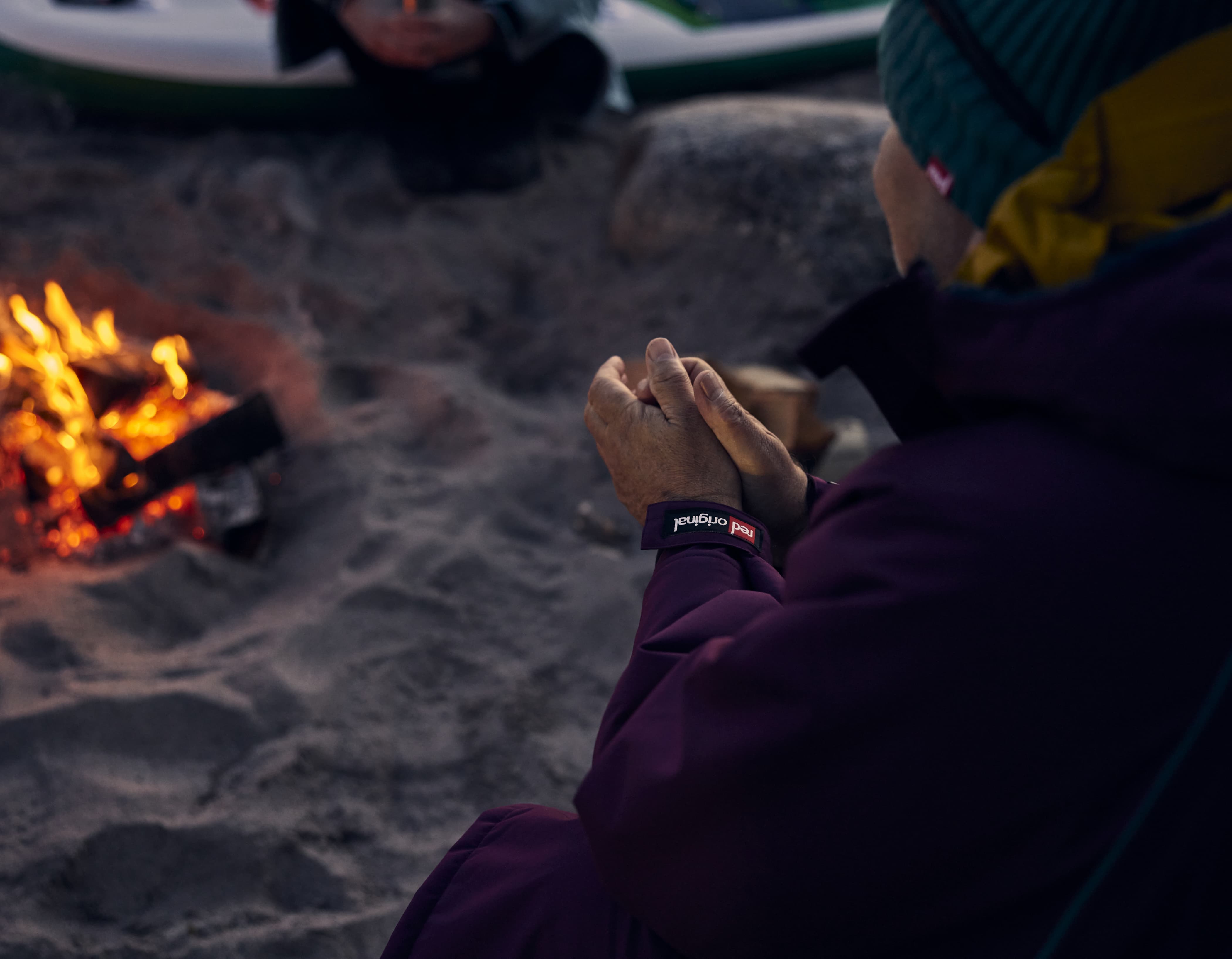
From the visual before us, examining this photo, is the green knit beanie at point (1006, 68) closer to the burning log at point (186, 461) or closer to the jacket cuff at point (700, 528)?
the jacket cuff at point (700, 528)

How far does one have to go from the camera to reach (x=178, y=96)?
161 inches

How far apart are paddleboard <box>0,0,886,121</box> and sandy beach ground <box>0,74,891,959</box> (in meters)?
0.16

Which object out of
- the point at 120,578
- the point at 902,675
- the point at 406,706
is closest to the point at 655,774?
the point at 902,675

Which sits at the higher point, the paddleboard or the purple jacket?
the purple jacket

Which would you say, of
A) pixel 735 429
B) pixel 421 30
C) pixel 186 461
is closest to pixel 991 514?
pixel 735 429

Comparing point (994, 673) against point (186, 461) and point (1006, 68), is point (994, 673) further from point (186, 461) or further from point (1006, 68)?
point (186, 461)

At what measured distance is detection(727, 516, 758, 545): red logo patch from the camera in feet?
4.30

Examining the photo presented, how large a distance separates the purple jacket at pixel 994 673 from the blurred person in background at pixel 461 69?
3270mm

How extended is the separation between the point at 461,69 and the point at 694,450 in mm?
3059

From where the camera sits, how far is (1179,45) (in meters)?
0.82

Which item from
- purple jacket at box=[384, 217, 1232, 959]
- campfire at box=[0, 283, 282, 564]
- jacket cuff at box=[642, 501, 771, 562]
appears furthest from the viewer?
campfire at box=[0, 283, 282, 564]

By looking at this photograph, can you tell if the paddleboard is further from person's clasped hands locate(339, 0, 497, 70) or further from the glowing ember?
the glowing ember

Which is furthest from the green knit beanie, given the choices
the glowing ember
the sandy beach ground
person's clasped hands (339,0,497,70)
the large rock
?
person's clasped hands (339,0,497,70)

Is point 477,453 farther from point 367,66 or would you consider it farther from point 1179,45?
point 1179,45
